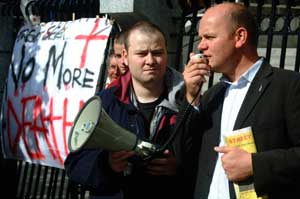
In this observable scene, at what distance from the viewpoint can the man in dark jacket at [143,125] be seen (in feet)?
11.6

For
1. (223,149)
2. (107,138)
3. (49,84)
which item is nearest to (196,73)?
(223,149)

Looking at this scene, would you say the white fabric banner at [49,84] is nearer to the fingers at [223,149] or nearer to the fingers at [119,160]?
the fingers at [119,160]

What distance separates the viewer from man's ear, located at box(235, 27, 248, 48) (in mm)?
3043

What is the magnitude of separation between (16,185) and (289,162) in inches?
179

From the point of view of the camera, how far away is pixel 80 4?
620 cm

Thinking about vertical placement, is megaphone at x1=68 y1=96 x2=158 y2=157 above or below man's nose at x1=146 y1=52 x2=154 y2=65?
below

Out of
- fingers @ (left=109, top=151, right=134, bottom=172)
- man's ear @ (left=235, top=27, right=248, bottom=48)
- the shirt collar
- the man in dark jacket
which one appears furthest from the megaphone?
man's ear @ (left=235, top=27, right=248, bottom=48)

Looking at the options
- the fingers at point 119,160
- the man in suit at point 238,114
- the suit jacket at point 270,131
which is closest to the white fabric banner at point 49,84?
the fingers at point 119,160

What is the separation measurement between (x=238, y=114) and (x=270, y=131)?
0.18 meters

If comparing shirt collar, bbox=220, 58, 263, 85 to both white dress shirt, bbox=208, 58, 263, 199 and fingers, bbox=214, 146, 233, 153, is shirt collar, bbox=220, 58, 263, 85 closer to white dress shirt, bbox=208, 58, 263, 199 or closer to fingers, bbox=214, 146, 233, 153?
white dress shirt, bbox=208, 58, 263, 199

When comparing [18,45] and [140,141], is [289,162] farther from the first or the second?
[18,45]

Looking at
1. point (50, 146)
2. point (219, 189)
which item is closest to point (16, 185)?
point (50, 146)

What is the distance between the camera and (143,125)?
3568 mm

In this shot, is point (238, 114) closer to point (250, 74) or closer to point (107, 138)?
point (250, 74)
